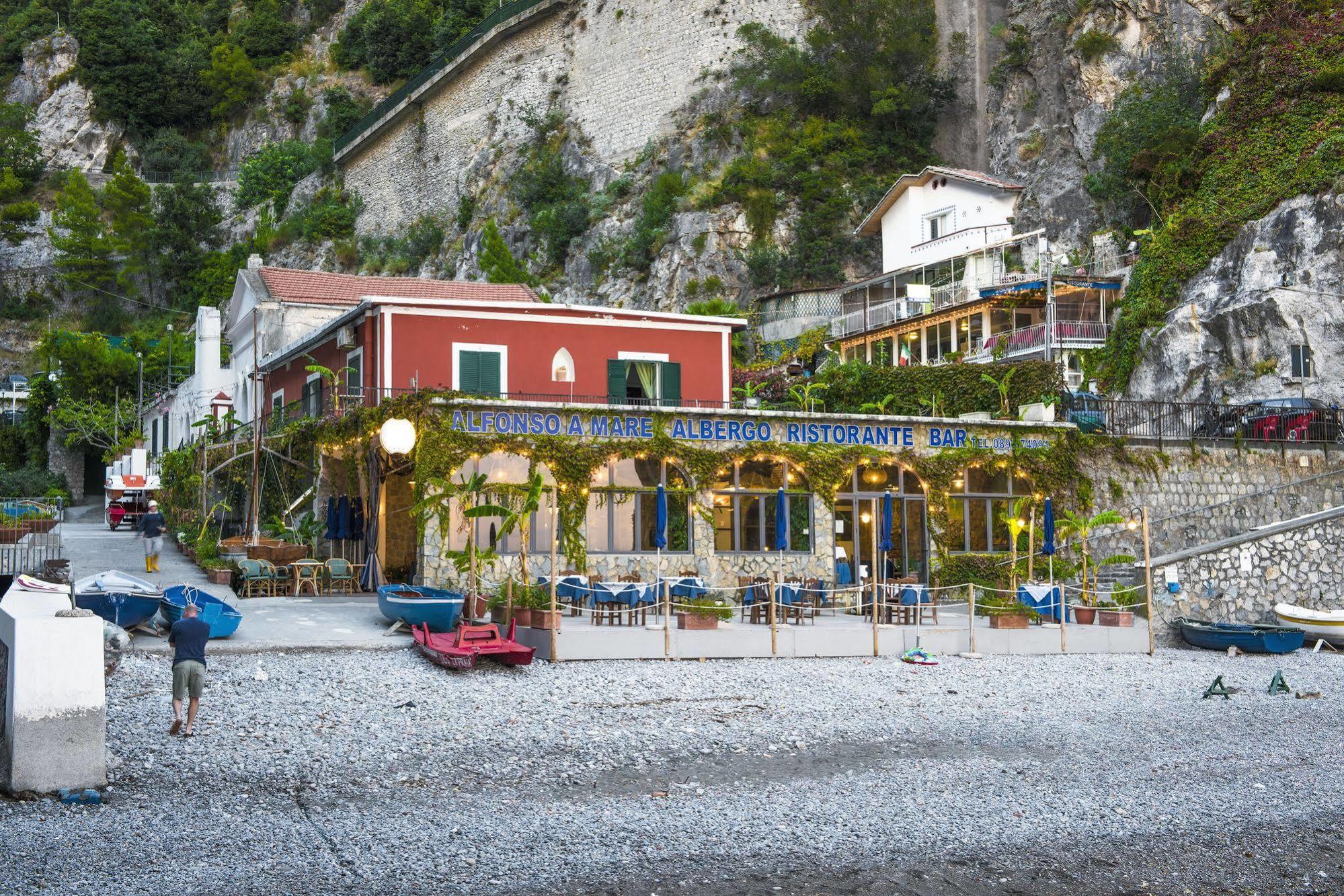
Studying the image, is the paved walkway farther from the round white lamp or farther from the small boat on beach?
the small boat on beach

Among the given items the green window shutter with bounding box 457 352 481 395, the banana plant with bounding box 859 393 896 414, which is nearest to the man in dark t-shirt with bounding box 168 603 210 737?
the green window shutter with bounding box 457 352 481 395

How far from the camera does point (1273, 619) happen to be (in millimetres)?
21922

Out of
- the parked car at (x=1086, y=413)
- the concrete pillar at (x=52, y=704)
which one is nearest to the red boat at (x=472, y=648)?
the concrete pillar at (x=52, y=704)

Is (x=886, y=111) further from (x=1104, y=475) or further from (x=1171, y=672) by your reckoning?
(x=1171, y=672)

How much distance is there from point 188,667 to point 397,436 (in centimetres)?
707

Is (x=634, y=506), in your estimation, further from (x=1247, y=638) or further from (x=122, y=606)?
(x=1247, y=638)

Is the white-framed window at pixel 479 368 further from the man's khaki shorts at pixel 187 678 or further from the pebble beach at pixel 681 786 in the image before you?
the man's khaki shorts at pixel 187 678

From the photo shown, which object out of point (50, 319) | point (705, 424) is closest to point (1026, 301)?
point (705, 424)

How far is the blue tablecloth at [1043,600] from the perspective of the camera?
19703 millimetres

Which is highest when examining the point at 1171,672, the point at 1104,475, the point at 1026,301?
the point at 1026,301

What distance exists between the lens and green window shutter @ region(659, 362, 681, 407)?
25.1 m

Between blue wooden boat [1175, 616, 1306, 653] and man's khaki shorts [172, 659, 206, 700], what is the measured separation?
50.6 feet

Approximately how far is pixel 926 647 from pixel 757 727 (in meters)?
5.67

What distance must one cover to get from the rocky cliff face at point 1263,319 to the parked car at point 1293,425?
3.43m
